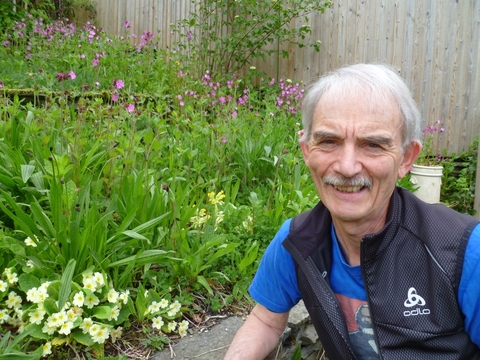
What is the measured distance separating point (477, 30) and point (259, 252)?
430 cm

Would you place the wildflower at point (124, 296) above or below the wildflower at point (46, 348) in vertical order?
above

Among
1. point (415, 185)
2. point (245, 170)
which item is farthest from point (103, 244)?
point (415, 185)

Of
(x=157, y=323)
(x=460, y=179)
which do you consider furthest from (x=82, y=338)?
(x=460, y=179)

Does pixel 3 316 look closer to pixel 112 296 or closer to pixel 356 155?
pixel 112 296

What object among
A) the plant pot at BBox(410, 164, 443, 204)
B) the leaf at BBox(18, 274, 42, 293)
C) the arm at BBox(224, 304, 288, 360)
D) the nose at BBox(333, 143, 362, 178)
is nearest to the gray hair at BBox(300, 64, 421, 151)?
the nose at BBox(333, 143, 362, 178)

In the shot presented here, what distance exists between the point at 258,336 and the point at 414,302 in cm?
60

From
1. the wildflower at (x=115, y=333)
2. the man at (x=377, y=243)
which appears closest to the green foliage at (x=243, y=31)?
the wildflower at (x=115, y=333)

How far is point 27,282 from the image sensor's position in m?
2.08

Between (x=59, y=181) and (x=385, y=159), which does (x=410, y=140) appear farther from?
(x=59, y=181)

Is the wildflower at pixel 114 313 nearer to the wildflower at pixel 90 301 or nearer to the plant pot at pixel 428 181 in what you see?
the wildflower at pixel 90 301

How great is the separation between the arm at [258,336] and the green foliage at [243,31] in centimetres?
536

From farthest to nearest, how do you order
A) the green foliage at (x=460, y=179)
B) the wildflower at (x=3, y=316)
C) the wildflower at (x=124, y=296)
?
1. the green foliage at (x=460, y=179)
2. the wildflower at (x=124, y=296)
3. the wildflower at (x=3, y=316)

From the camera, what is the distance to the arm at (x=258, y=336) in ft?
5.86

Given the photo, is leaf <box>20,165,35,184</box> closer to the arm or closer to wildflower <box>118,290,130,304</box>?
wildflower <box>118,290,130,304</box>
